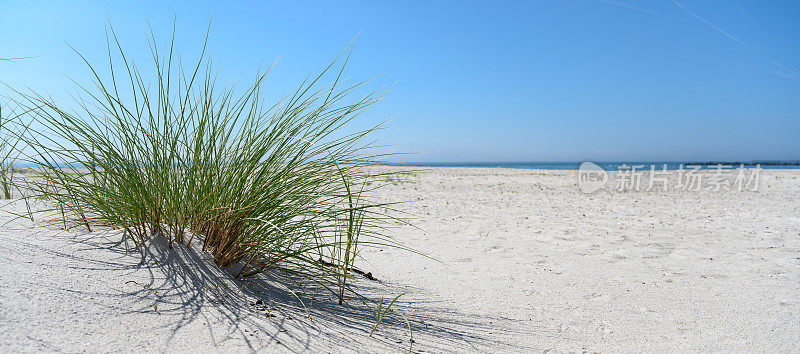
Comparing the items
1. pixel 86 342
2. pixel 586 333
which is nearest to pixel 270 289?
pixel 86 342

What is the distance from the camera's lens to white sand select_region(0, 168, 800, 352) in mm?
1590

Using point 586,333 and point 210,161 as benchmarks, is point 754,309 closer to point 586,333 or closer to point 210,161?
point 586,333

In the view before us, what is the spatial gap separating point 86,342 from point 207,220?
2.29 ft

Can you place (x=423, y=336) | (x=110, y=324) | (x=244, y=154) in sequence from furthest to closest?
1. (x=244, y=154)
2. (x=423, y=336)
3. (x=110, y=324)

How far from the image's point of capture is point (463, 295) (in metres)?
2.80

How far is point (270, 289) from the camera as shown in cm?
213

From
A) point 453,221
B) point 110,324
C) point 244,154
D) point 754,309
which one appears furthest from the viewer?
point 453,221

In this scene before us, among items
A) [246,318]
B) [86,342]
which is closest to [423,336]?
[246,318]

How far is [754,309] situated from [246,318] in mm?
3014

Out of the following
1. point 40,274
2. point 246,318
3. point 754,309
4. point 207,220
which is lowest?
point 754,309

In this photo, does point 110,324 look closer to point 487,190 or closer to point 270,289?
point 270,289

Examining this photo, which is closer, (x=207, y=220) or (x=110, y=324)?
(x=110, y=324)

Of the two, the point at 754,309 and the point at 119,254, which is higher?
the point at 119,254

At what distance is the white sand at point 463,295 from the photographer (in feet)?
5.22
